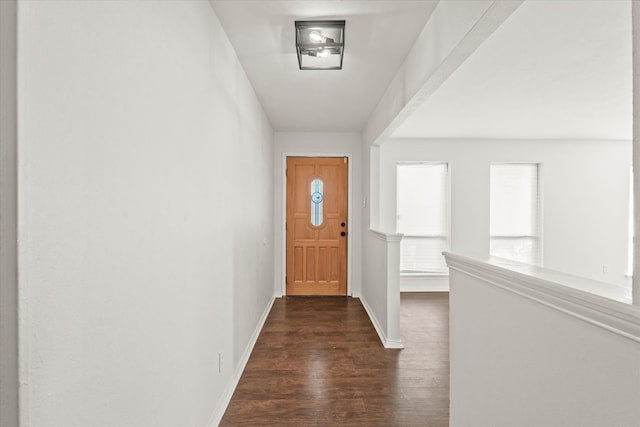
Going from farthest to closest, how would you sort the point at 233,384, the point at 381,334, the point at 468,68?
the point at 381,334 < the point at 468,68 < the point at 233,384

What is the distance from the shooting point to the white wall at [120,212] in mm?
796

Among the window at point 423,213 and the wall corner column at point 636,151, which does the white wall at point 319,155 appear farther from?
the wall corner column at point 636,151

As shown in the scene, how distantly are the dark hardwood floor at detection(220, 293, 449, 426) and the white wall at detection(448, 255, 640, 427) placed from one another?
63cm

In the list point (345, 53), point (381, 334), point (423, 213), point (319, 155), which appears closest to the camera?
point (345, 53)

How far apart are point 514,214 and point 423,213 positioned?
1.49 metres

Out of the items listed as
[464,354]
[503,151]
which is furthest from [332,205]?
[464,354]

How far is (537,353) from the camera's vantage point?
3.97 feet

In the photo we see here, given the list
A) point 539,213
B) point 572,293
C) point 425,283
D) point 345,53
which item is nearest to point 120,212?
point 572,293

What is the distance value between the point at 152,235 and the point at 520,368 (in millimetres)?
1418

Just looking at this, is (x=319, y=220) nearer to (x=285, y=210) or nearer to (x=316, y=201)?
(x=316, y=201)

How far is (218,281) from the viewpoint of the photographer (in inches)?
89.3

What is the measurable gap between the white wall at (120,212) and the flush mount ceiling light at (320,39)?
531 mm

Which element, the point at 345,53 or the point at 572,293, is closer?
the point at 572,293

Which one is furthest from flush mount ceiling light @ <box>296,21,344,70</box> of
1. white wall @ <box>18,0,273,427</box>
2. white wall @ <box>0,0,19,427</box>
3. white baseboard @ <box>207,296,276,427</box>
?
white baseboard @ <box>207,296,276,427</box>
